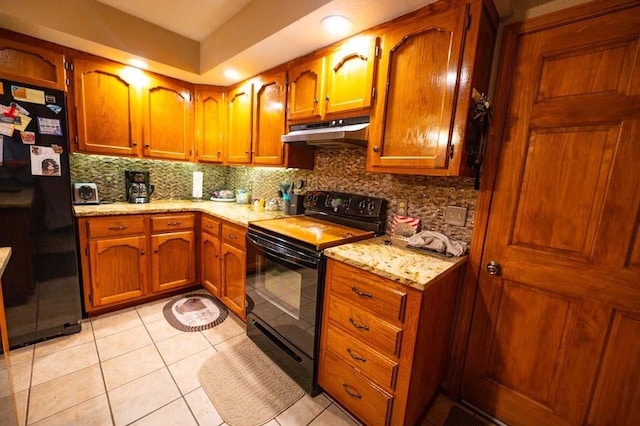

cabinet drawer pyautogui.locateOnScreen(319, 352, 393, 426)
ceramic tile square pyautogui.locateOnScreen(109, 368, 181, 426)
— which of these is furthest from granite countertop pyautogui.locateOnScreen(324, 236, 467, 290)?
ceramic tile square pyautogui.locateOnScreen(109, 368, 181, 426)

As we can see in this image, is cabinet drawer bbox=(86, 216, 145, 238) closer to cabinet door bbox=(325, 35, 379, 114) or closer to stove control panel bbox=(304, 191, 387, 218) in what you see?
stove control panel bbox=(304, 191, 387, 218)

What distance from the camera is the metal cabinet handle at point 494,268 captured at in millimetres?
1460

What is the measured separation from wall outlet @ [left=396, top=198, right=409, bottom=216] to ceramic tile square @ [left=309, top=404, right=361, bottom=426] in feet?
4.12

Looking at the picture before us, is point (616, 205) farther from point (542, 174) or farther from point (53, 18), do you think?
point (53, 18)

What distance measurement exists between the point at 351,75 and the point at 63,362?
2664 mm

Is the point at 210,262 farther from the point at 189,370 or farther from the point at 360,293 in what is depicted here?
the point at 360,293

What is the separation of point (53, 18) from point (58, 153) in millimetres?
901

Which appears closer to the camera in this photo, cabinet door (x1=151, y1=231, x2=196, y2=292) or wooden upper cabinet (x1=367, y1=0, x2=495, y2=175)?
wooden upper cabinet (x1=367, y1=0, x2=495, y2=175)

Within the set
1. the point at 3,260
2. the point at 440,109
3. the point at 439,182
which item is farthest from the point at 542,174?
the point at 3,260

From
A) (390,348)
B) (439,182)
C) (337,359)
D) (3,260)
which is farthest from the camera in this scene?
(439,182)

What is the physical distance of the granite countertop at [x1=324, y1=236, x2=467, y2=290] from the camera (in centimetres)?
117

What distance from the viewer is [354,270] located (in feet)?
4.42

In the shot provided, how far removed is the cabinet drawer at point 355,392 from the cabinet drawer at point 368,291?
40 centimetres

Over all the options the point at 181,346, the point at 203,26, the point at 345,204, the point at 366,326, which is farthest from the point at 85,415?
the point at 203,26
